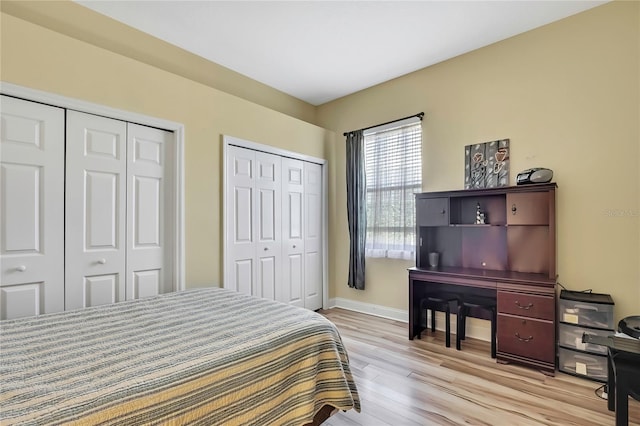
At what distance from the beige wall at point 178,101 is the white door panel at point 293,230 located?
33 centimetres

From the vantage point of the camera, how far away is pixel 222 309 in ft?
6.56

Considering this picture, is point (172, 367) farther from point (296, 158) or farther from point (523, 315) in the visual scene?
point (296, 158)

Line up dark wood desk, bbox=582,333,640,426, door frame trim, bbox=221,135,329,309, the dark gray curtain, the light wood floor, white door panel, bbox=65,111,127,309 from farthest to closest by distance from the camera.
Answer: the dark gray curtain
door frame trim, bbox=221,135,329,309
white door panel, bbox=65,111,127,309
the light wood floor
dark wood desk, bbox=582,333,640,426

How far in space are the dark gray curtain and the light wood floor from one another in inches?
45.1

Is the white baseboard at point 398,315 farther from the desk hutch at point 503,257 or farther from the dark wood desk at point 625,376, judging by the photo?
the dark wood desk at point 625,376

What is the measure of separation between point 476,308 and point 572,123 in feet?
6.20

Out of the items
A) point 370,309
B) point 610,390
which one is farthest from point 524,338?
point 370,309

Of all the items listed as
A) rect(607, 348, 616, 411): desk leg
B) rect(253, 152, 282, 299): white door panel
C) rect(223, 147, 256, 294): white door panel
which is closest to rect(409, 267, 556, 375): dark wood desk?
rect(607, 348, 616, 411): desk leg

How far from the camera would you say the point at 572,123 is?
2672 millimetres

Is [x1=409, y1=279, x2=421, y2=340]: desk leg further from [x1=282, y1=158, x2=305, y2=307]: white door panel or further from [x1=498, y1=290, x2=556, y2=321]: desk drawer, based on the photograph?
[x1=282, y1=158, x2=305, y2=307]: white door panel

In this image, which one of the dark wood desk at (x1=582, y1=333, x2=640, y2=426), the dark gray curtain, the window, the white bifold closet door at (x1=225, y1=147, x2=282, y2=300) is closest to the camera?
the dark wood desk at (x1=582, y1=333, x2=640, y2=426)

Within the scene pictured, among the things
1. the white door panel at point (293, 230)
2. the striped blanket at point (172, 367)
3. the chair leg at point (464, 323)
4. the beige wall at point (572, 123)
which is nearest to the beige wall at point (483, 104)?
the beige wall at point (572, 123)

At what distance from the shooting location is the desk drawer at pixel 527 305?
2.44 m

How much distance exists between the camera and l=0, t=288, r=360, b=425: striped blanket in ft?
3.33
